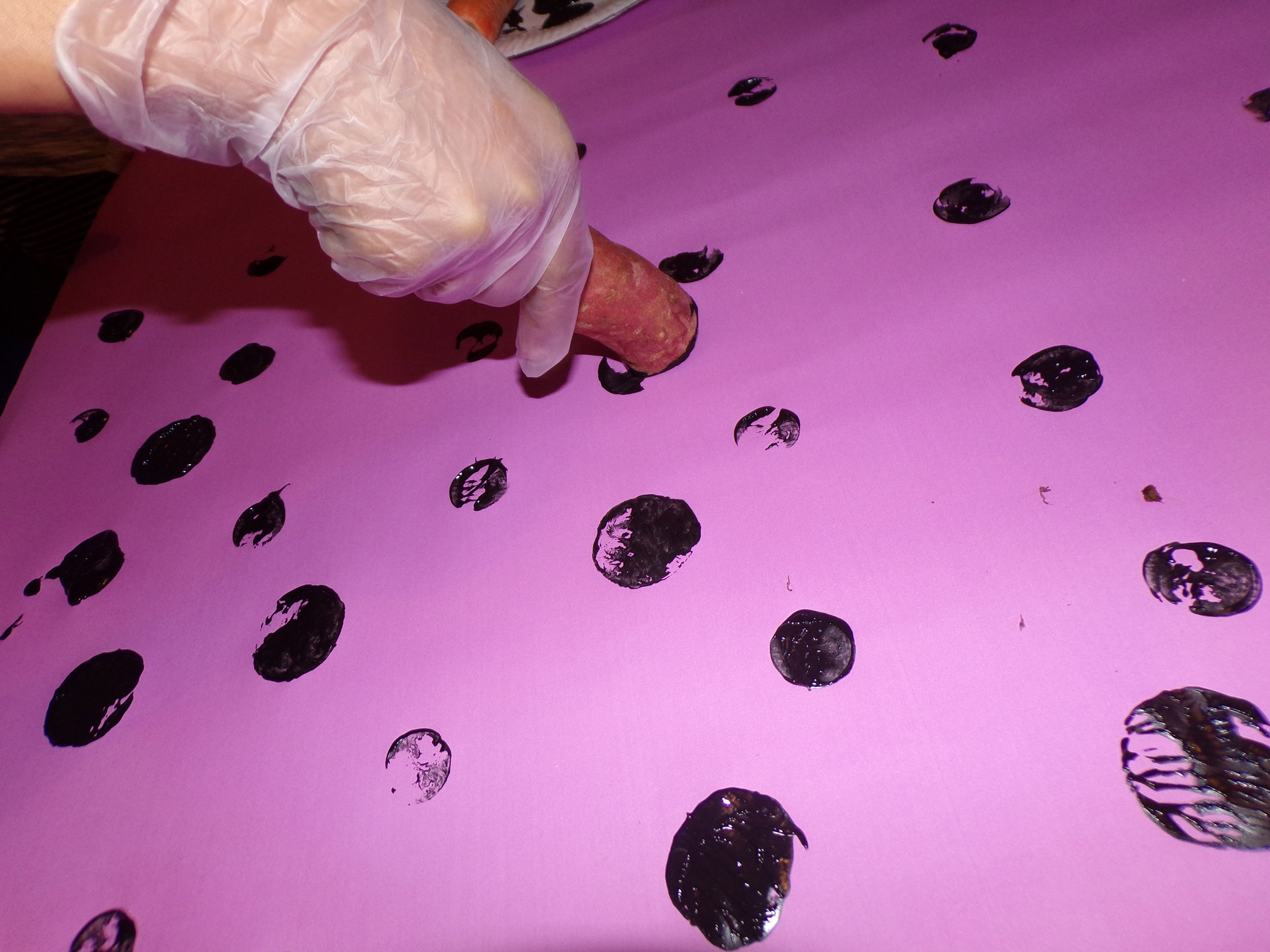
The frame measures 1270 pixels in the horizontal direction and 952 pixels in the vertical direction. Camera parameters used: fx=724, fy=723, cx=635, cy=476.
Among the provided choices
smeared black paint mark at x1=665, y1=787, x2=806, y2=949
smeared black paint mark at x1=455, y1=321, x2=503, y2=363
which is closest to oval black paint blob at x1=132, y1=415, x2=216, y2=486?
smeared black paint mark at x1=455, y1=321, x2=503, y2=363

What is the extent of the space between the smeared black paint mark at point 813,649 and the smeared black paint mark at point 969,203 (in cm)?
59

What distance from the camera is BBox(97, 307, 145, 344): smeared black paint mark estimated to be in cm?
140

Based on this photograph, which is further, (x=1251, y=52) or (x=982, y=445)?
(x=1251, y=52)

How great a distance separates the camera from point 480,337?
1103 millimetres

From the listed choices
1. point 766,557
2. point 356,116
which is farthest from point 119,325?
point 766,557

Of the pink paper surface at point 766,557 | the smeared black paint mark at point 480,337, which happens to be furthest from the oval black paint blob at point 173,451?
the smeared black paint mark at point 480,337

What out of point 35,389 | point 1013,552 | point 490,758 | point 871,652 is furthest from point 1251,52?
point 35,389

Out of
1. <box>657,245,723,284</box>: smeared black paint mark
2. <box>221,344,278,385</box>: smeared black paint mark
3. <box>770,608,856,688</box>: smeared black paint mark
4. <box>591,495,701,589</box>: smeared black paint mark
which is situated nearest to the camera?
<box>770,608,856,688</box>: smeared black paint mark

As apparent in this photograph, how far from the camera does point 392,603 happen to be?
3.04ft

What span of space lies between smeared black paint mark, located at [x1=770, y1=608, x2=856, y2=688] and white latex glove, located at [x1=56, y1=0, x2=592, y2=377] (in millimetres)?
480

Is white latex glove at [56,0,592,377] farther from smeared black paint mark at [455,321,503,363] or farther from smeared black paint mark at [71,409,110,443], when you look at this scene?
smeared black paint mark at [71,409,110,443]

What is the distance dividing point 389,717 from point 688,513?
426 mm

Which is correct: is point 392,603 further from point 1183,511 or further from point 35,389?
point 35,389

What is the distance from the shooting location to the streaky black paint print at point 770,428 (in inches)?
35.0
